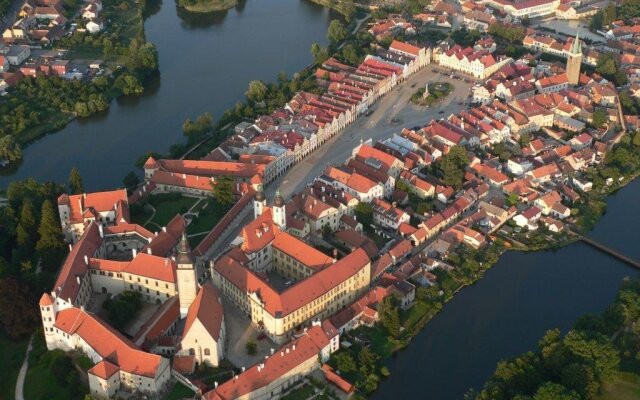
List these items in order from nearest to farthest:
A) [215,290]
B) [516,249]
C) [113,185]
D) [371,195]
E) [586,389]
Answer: [586,389], [215,290], [516,249], [371,195], [113,185]

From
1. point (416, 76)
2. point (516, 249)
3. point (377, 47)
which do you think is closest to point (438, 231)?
point (516, 249)

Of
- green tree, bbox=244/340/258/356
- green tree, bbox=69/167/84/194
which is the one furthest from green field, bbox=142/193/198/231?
green tree, bbox=244/340/258/356

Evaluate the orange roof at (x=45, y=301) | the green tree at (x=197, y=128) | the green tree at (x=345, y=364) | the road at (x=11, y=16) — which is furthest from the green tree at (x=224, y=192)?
the road at (x=11, y=16)

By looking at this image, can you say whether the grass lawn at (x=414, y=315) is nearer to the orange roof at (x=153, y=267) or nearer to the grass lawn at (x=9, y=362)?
the orange roof at (x=153, y=267)

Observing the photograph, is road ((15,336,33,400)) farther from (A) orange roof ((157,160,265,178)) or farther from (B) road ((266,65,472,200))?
(B) road ((266,65,472,200))

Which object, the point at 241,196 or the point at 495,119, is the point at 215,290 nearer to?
the point at 241,196

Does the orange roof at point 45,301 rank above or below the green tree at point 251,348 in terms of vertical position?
above

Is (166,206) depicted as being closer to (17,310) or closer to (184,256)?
(184,256)
